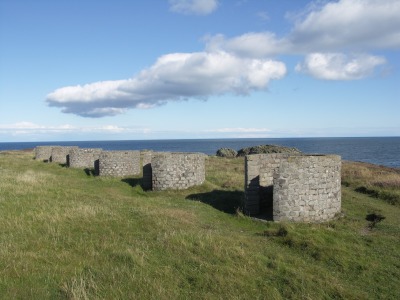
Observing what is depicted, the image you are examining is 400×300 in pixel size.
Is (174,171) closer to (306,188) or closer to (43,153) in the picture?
(306,188)

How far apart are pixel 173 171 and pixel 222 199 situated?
382 centimetres

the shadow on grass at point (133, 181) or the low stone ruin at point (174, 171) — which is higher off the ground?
the low stone ruin at point (174, 171)

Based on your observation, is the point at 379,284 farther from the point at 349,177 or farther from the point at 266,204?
the point at 349,177

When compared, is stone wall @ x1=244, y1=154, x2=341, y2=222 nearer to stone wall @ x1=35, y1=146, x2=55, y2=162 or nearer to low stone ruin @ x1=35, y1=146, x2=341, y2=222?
low stone ruin @ x1=35, y1=146, x2=341, y2=222

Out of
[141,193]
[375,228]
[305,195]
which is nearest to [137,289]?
[305,195]

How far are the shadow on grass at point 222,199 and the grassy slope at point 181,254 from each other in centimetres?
119

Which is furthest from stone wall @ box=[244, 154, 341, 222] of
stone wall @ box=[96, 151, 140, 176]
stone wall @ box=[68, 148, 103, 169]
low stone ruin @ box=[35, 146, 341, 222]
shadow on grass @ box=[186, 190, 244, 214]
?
stone wall @ box=[68, 148, 103, 169]

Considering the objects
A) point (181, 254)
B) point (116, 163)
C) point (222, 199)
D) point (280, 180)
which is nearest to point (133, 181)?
point (116, 163)

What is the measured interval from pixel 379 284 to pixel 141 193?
1441 centimetres

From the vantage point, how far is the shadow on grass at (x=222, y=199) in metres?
16.8

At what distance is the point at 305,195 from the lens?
13805 mm

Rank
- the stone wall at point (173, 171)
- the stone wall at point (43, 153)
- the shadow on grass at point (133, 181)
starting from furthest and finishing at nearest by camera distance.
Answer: the stone wall at point (43, 153), the shadow on grass at point (133, 181), the stone wall at point (173, 171)

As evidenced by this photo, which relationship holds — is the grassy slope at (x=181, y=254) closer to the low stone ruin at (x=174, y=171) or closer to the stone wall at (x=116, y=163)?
the low stone ruin at (x=174, y=171)

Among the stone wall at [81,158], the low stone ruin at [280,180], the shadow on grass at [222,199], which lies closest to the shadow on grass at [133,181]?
the low stone ruin at [280,180]
